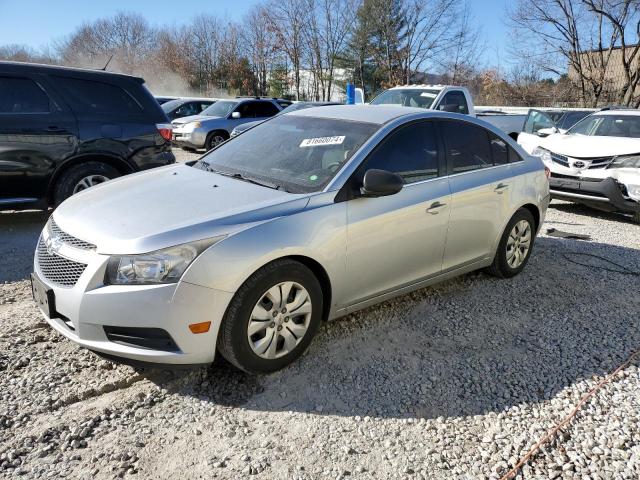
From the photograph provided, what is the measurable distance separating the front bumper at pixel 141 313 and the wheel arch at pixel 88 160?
347 cm

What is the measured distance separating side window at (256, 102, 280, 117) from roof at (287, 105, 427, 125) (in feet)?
36.6

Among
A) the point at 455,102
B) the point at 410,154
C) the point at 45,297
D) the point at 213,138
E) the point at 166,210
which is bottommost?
the point at 213,138

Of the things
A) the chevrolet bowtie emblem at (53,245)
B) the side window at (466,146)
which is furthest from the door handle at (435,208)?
the chevrolet bowtie emblem at (53,245)

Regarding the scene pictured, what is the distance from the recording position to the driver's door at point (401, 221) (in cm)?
332

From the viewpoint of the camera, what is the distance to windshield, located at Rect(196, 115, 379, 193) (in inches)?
134

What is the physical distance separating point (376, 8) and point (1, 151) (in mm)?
30168

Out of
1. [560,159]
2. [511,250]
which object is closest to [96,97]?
[511,250]

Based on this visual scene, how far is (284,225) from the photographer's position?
2920 millimetres

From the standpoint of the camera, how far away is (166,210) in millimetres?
2969

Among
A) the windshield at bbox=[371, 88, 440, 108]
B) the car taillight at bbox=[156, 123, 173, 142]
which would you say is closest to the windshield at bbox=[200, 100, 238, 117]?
the windshield at bbox=[371, 88, 440, 108]

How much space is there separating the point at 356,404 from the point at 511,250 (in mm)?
2632

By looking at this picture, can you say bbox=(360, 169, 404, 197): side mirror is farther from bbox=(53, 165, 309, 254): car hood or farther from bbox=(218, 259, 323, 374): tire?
bbox=(218, 259, 323, 374): tire

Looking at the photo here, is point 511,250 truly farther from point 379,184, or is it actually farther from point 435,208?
point 379,184

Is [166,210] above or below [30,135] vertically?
below
